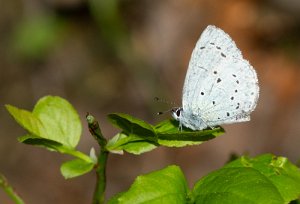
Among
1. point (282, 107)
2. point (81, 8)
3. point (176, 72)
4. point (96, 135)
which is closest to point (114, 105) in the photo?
point (176, 72)

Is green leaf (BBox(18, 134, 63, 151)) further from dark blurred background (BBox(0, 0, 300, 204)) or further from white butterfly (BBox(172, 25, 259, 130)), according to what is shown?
dark blurred background (BBox(0, 0, 300, 204))

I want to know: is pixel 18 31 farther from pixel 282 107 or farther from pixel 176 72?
pixel 282 107

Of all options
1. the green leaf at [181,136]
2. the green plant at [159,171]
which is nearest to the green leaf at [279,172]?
the green plant at [159,171]

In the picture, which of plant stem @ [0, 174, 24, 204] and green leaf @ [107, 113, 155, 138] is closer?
green leaf @ [107, 113, 155, 138]

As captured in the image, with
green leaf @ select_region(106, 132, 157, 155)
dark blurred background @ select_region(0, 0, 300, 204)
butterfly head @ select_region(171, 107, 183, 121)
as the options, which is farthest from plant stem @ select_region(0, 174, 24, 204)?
dark blurred background @ select_region(0, 0, 300, 204)

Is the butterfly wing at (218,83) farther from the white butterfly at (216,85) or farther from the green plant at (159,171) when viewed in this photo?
the green plant at (159,171)

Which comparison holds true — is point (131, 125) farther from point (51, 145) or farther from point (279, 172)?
point (279, 172)

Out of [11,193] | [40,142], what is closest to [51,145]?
[40,142]

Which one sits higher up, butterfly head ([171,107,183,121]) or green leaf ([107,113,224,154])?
green leaf ([107,113,224,154])
